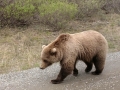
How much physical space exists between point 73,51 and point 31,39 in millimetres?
4630

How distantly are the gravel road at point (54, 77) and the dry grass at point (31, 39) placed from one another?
795 mm

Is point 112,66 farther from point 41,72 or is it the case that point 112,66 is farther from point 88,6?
point 88,6

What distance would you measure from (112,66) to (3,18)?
20.0 ft

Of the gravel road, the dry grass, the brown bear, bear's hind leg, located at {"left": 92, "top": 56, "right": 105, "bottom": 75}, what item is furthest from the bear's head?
the dry grass

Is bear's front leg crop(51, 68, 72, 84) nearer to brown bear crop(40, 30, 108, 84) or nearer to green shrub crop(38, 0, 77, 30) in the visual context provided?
brown bear crop(40, 30, 108, 84)

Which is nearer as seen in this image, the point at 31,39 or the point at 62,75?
the point at 62,75

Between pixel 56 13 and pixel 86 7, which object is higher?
pixel 86 7

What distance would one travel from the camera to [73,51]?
661 cm

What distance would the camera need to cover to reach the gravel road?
6.44 metres

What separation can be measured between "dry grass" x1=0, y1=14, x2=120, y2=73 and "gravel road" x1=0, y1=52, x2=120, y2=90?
2.61ft

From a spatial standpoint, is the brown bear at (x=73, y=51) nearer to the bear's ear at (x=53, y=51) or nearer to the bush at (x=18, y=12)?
the bear's ear at (x=53, y=51)

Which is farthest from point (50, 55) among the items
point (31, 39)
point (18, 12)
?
point (18, 12)

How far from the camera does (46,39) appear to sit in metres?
11.0

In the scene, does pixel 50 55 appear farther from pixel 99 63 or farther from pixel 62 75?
pixel 99 63
